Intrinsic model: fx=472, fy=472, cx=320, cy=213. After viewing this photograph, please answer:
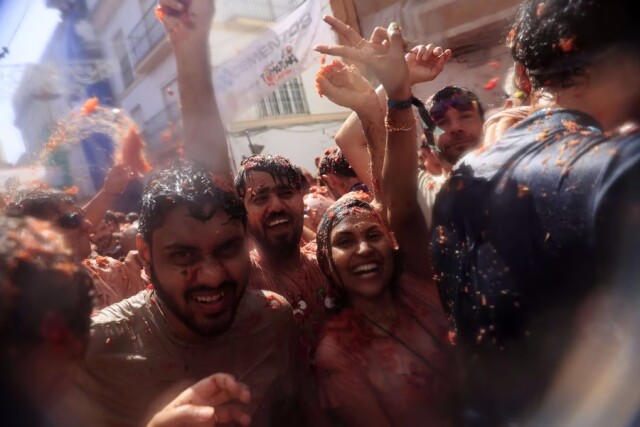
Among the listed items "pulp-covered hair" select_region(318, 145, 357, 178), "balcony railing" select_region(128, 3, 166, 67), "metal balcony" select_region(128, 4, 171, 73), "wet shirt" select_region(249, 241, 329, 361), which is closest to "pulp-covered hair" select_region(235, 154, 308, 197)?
"wet shirt" select_region(249, 241, 329, 361)

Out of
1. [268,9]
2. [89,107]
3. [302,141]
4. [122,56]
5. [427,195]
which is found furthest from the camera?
[302,141]

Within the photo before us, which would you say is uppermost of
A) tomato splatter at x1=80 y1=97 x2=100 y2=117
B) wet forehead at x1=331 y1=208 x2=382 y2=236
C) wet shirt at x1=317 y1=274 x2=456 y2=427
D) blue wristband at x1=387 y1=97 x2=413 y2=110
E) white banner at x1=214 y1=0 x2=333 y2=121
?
white banner at x1=214 y1=0 x2=333 y2=121

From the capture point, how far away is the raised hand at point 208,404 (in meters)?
1.41

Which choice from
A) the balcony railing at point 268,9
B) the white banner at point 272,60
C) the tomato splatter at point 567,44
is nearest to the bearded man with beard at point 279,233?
the tomato splatter at point 567,44

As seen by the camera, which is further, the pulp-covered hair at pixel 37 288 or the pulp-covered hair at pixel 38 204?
the pulp-covered hair at pixel 38 204

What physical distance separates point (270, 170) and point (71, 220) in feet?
4.45

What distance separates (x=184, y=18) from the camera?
281 centimetres

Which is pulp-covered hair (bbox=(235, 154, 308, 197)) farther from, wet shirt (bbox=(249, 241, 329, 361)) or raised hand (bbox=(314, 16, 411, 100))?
raised hand (bbox=(314, 16, 411, 100))

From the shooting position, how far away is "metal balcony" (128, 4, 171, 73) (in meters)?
5.07

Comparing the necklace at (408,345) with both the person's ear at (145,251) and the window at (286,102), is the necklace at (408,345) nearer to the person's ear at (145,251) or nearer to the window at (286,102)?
the person's ear at (145,251)

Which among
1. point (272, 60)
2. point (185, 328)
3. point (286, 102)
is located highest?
point (286, 102)

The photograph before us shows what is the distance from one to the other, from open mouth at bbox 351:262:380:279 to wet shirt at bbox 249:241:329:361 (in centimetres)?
37

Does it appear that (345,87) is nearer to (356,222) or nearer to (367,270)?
(356,222)

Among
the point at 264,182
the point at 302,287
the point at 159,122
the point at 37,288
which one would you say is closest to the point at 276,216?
the point at 264,182
